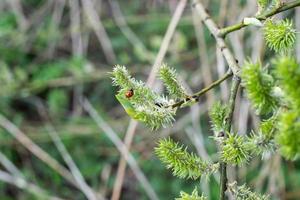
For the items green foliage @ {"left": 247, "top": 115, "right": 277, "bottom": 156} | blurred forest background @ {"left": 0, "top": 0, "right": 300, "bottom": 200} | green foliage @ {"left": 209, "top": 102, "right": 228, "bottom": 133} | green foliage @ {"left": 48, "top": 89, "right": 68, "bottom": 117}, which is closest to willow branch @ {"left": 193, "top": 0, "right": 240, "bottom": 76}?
green foliage @ {"left": 209, "top": 102, "right": 228, "bottom": 133}

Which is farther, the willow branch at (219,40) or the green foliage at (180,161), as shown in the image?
the willow branch at (219,40)

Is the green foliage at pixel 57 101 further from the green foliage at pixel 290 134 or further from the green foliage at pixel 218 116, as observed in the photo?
the green foliage at pixel 290 134

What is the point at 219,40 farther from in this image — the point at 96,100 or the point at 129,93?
the point at 96,100

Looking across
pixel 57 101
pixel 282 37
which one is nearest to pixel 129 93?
pixel 282 37

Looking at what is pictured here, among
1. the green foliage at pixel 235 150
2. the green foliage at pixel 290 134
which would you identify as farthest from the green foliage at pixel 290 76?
the green foliage at pixel 235 150

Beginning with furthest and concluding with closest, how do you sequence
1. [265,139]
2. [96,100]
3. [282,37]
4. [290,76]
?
1. [96,100]
2. [282,37]
3. [265,139]
4. [290,76]

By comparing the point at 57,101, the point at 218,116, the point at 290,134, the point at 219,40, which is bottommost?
the point at 290,134
